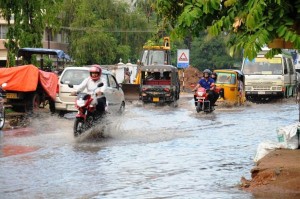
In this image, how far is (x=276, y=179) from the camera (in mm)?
10328

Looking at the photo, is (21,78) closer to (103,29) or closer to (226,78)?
(226,78)

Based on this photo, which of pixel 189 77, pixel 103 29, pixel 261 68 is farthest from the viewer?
pixel 103 29

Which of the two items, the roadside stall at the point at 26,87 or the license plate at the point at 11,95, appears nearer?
the roadside stall at the point at 26,87

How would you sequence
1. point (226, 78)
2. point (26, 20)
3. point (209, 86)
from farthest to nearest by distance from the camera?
point (226, 78) < point (26, 20) < point (209, 86)

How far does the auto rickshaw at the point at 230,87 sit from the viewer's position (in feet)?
115

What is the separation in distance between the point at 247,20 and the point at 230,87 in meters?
28.2

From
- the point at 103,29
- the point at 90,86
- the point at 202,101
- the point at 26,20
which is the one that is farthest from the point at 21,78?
the point at 103,29

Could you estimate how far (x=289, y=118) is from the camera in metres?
25.5

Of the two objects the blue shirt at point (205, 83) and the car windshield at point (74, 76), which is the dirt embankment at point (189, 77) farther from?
the car windshield at point (74, 76)

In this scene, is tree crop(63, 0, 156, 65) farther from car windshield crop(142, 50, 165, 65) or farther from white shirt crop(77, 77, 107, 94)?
white shirt crop(77, 77, 107, 94)

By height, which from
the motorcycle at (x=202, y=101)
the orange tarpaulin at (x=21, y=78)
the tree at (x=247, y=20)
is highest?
the tree at (x=247, y=20)

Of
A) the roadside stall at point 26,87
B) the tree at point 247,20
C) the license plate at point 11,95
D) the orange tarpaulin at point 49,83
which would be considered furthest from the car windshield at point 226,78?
the tree at point 247,20

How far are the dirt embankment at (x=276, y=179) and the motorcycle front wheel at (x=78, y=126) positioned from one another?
6.64 meters

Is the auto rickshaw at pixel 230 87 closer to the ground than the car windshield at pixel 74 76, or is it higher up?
closer to the ground
